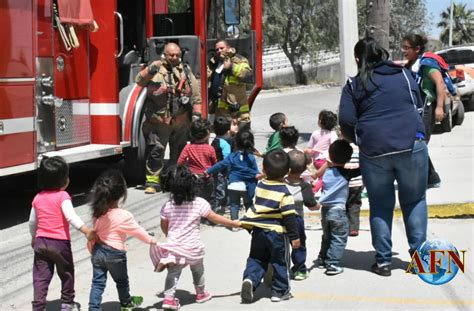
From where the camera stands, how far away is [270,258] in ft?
17.9

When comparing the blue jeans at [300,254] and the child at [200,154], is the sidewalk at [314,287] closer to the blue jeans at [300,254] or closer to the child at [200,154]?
the blue jeans at [300,254]

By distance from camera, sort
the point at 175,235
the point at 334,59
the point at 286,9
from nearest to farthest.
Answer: the point at 175,235 < the point at 286,9 < the point at 334,59

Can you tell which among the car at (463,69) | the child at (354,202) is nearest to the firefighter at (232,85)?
the child at (354,202)

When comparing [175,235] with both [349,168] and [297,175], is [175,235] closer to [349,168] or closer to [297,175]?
[297,175]

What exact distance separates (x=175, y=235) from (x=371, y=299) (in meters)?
1.45

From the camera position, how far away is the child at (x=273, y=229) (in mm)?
5391

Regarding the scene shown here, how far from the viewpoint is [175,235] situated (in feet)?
17.2

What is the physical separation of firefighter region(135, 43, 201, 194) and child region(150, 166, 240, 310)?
415cm

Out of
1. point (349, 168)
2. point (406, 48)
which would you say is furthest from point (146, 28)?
point (349, 168)

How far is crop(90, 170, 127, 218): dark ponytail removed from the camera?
5043 millimetres

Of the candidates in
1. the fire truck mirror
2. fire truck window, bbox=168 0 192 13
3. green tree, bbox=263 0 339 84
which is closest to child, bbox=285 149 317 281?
the fire truck mirror

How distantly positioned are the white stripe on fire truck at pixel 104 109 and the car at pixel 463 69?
37.0ft

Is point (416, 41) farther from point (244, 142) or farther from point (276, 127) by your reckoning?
point (244, 142)

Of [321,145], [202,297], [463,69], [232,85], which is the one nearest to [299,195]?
[202,297]
